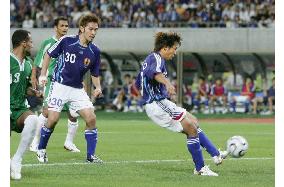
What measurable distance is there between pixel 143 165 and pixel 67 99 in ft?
5.48

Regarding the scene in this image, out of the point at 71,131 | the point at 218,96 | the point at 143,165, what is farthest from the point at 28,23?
the point at 143,165

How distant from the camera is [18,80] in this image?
12.0 m

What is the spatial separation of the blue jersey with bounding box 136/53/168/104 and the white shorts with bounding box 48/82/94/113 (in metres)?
1.35

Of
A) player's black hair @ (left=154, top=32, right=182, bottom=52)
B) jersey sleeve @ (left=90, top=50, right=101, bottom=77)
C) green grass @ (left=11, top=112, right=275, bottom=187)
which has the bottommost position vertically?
green grass @ (left=11, top=112, right=275, bottom=187)

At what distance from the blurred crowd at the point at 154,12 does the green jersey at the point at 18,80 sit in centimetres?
2941

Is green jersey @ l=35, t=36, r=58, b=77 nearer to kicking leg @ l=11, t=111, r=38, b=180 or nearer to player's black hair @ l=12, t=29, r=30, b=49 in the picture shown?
player's black hair @ l=12, t=29, r=30, b=49

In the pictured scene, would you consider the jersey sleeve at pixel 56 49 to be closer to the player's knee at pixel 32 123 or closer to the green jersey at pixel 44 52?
the green jersey at pixel 44 52

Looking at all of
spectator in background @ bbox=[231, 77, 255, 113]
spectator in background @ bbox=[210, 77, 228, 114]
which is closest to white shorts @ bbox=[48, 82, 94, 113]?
spectator in background @ bbox=[231, 77, 255, 113]

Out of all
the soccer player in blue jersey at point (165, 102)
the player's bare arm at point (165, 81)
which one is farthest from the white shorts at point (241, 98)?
the player's bare arm at point (165, 81)

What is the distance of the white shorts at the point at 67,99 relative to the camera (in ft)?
46.4

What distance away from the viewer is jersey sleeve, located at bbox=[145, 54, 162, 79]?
1260 cm

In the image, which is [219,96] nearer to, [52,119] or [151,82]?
[52,119]
